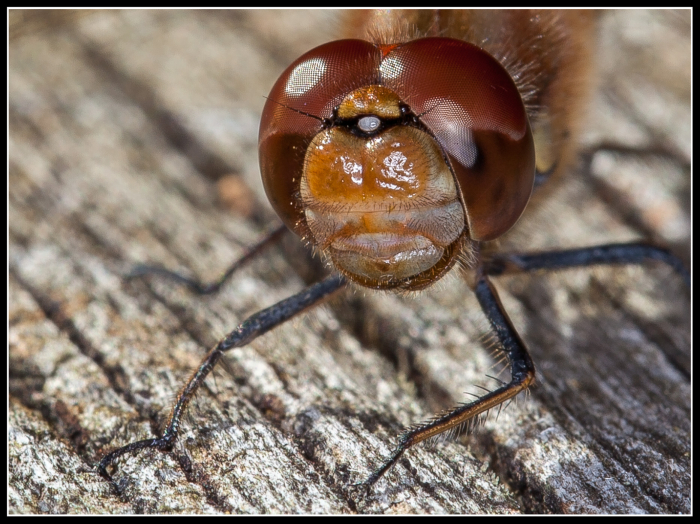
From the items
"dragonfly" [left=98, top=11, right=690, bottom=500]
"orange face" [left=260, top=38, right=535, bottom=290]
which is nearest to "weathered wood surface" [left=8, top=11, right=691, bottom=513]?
"dragonfly" [left=98, top=11, right=690, bottom=500]

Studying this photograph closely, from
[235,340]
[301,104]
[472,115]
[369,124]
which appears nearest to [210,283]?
[235,340]

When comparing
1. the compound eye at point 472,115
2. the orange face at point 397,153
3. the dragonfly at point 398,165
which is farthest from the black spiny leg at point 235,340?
the compound eye at point 472,115

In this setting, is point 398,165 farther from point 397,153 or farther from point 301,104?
point 301,104

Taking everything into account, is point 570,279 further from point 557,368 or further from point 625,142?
point 625,142

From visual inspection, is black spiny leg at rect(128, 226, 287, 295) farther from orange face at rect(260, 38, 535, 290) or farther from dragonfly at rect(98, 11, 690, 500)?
orange face at rect(260, 38, 535, 290)

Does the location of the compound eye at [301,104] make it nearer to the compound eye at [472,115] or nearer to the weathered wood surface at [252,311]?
the compound eye at [472,115]

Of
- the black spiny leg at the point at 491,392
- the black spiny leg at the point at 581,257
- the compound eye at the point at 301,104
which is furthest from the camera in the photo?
the black spiny leg at the point at 581,257
